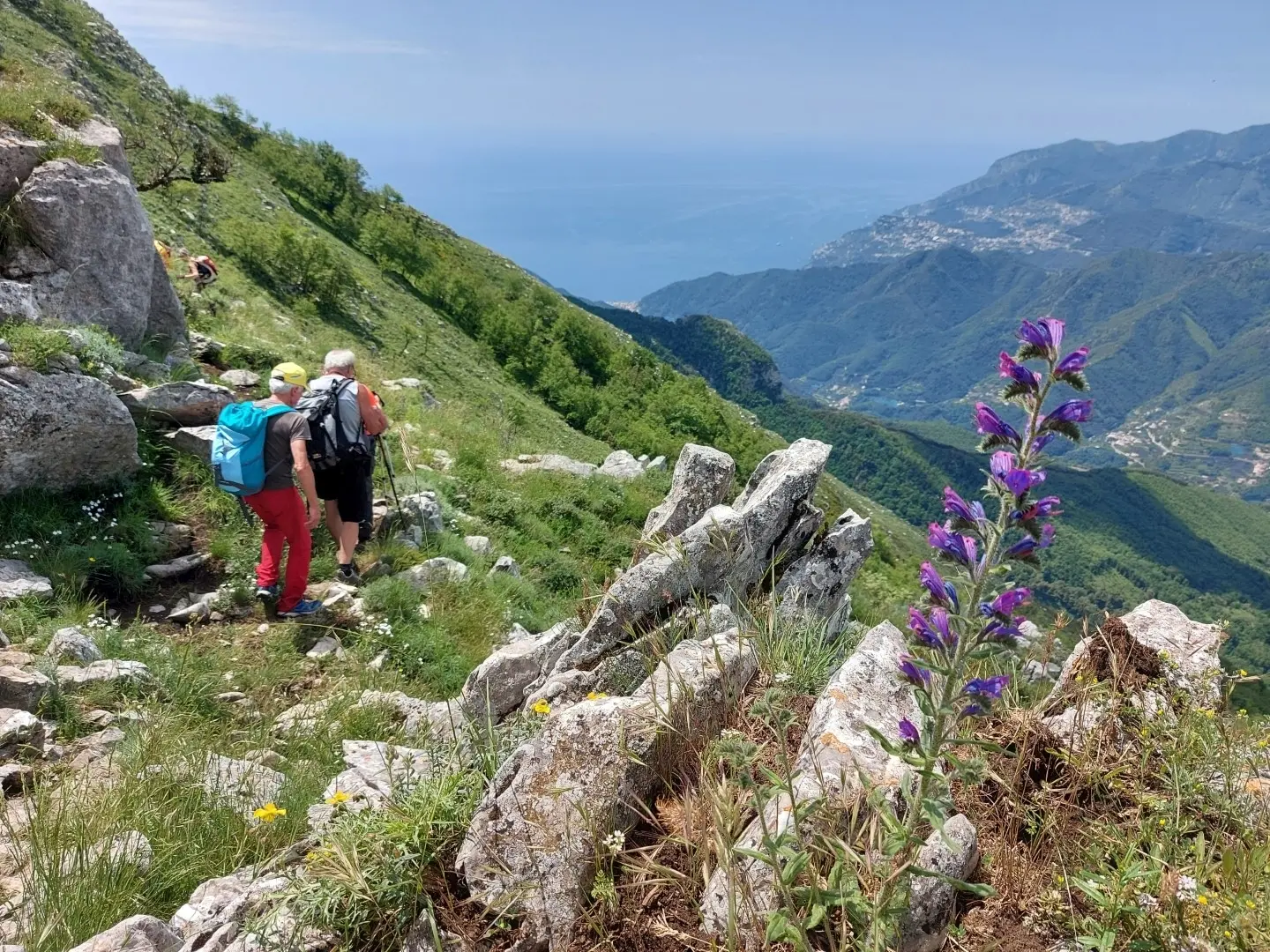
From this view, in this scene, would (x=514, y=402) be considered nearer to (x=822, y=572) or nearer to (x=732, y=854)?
(x=822, y=572)

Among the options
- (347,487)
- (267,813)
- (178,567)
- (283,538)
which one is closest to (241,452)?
(283,538)

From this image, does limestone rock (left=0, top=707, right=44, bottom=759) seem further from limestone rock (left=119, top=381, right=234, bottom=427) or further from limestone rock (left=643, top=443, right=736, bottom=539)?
limestone rock (left=643, top=443, right=736, bottom=539)

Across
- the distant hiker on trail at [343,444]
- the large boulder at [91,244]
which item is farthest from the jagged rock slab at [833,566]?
the large boulder at [91,244]

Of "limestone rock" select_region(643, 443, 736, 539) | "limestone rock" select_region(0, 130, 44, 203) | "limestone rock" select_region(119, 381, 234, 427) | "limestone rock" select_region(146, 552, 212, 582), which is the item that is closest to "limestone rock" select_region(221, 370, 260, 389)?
"limestone rock" select_region(119, 381, 234, 427)

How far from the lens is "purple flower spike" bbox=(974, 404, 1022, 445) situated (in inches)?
99.5

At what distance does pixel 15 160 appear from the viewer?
9.17 metres

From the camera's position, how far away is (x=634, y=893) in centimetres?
308

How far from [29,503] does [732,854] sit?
8.54 meters

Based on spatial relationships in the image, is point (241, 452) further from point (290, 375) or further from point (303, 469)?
point (290, 375)

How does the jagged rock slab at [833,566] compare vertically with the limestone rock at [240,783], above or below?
above

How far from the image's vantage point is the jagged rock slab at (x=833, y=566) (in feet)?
23.6

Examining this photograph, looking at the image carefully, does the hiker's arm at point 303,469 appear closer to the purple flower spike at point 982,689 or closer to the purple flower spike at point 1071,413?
the purple flower spike at point 982,689

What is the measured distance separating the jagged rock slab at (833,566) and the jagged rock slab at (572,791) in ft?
11.1

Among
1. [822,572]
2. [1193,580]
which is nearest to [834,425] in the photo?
[1193,580]
